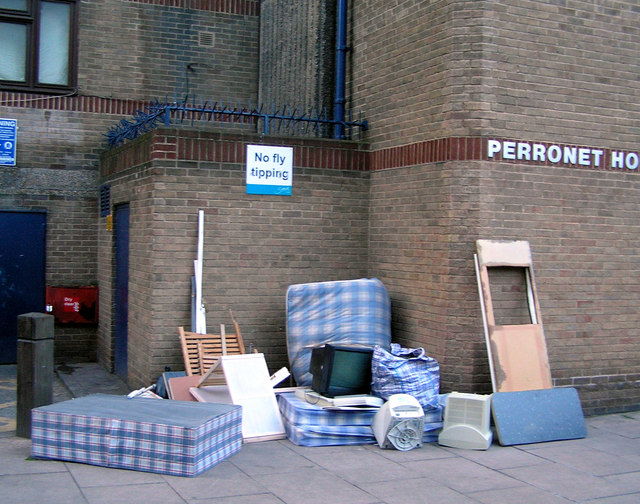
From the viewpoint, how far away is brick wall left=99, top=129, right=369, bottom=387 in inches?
349

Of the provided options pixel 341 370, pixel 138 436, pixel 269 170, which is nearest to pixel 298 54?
pixel 269 170

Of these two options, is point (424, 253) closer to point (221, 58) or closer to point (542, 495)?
point (542, 495)

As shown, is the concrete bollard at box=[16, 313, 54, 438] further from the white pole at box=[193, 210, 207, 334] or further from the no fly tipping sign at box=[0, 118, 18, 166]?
the no fly tipping sign at box=[0, 118, 18, 166]

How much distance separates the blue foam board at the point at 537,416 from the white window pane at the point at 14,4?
907 cm

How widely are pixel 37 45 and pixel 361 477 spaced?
869 centimetres

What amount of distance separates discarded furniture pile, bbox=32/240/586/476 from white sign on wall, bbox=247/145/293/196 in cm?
136

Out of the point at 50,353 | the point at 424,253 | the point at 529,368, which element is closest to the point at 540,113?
the point at 424,253

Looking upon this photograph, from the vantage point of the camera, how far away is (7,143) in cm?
1158

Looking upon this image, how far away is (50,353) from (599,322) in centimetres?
581

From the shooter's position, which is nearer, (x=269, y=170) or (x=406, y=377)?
(x=406, y=377)

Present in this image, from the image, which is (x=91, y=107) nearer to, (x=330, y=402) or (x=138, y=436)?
(x=330, y=402)

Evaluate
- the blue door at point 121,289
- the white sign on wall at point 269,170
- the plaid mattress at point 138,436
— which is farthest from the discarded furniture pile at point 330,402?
the blue door at point 121,289

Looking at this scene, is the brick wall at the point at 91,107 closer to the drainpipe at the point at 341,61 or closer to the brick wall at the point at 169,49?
the brick wall at the point at 169,49

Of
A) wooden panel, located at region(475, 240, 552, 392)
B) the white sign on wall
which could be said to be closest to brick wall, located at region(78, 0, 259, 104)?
the white sign on wall
